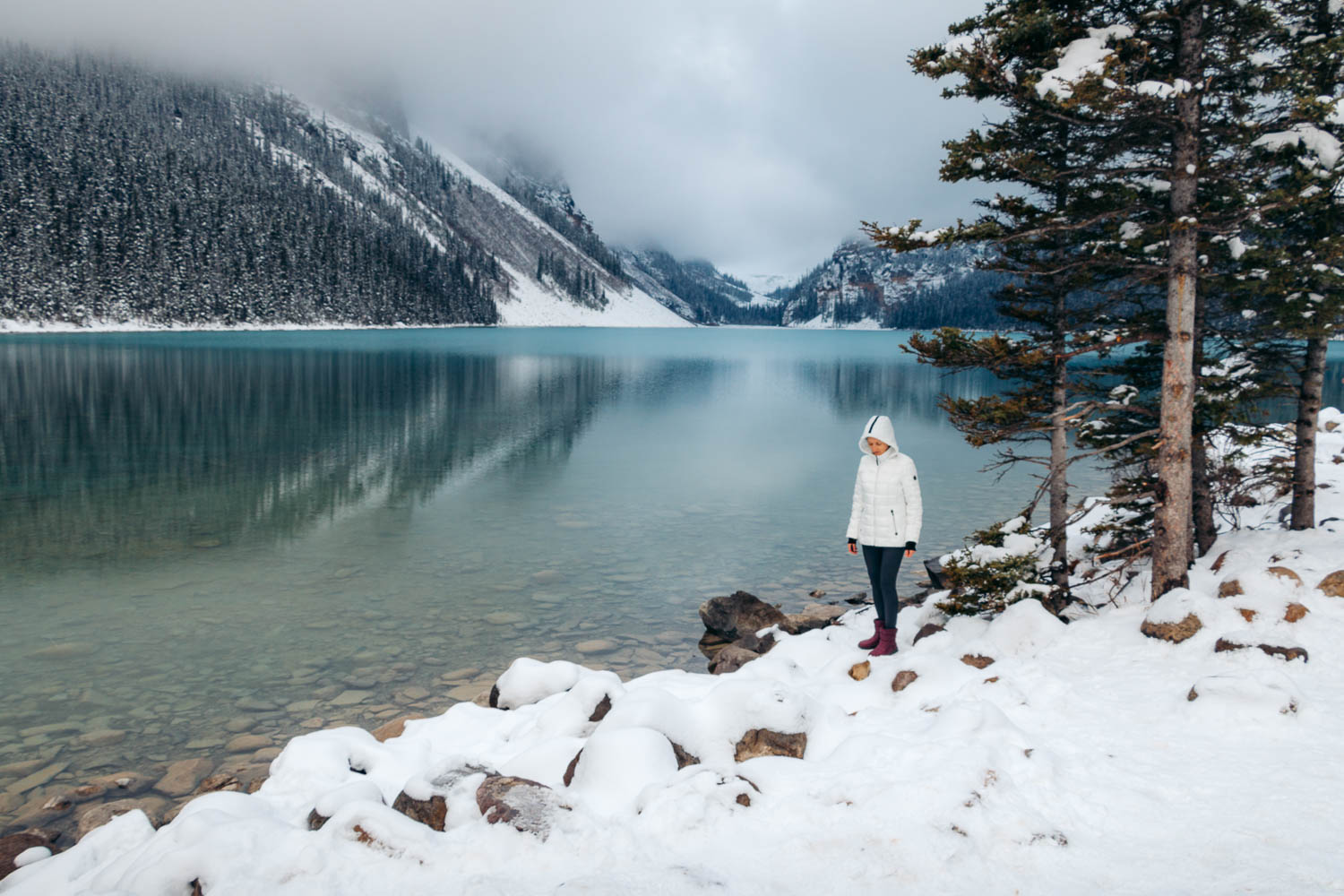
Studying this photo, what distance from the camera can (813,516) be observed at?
20.2 metres

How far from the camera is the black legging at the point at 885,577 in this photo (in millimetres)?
8664

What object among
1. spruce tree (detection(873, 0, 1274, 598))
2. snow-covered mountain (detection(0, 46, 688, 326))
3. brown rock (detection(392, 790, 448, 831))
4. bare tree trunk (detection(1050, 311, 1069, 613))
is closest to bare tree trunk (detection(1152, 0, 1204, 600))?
spruce tree (detection(873, 0, 1274, 598))

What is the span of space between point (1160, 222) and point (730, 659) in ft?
24.1

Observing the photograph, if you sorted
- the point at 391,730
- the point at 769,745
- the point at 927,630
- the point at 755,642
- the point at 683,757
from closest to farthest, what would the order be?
the point at 683,757
the point at 769,745
the point at 391,730
the point at 927,630
the point at 755,642

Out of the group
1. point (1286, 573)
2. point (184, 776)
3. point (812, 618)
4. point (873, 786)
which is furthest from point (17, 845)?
point (1286, 573)

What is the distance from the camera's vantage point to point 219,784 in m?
7.38

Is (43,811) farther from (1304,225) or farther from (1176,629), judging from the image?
(1304,225)

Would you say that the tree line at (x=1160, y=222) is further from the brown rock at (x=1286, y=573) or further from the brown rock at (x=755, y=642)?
the brown rock at (x=755, y=642)

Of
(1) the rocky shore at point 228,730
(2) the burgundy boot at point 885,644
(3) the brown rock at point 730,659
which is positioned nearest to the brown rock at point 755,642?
(1) the rocky shore at point 228,730

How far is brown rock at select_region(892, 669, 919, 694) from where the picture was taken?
7.72 metres

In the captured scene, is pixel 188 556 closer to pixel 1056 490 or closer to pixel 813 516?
pixel 813 516

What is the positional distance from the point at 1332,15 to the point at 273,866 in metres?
13.4

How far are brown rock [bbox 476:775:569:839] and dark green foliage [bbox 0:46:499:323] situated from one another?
11529 centimetres

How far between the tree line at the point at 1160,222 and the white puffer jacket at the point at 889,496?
3.68ft
